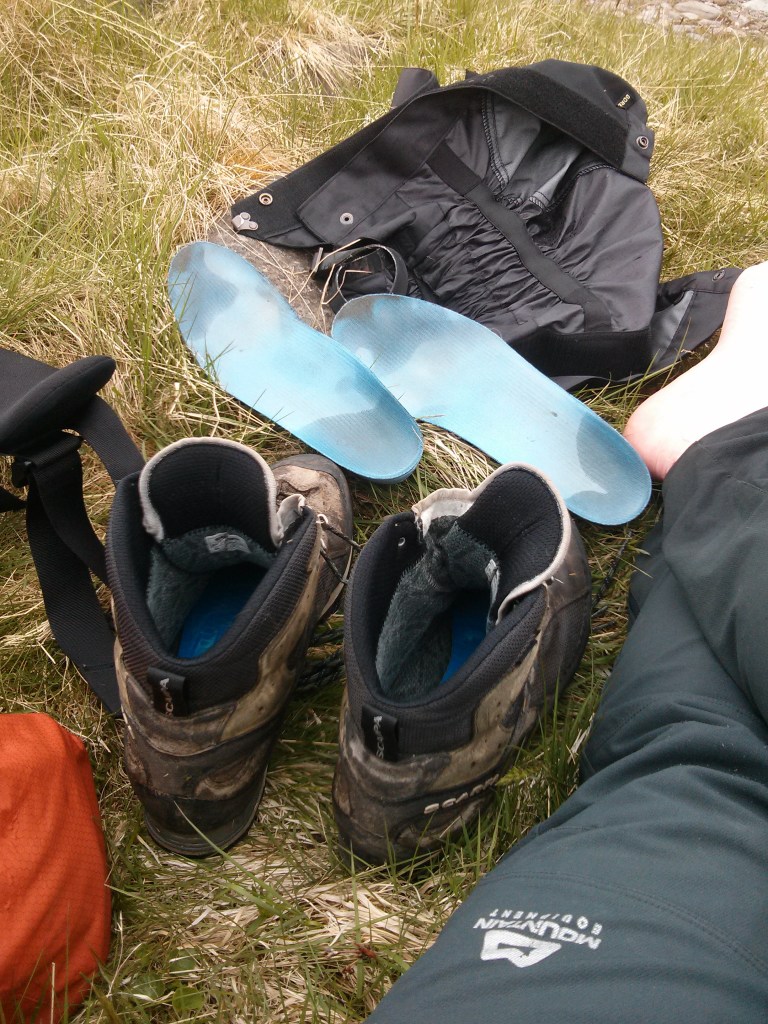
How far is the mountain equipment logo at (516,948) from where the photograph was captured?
73 cm

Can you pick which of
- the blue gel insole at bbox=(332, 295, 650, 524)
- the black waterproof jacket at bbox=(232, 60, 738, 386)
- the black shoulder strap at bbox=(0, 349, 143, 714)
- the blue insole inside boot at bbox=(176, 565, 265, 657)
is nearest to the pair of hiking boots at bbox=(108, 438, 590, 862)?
the blue insole inside boot at bbox=(176, 565, 265, 657)

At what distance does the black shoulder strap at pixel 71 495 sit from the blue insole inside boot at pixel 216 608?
0.14 meters

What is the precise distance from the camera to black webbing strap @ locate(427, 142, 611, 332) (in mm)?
1872

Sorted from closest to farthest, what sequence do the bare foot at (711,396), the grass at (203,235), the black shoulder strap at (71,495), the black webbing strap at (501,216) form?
the grass at (203,235)
the black shoulder strap at (71,495)
the bare foot at (711,396)
the black webbing strap at (501,216)

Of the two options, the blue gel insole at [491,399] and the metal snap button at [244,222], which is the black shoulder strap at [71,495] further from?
the metal snap button at [244,222]

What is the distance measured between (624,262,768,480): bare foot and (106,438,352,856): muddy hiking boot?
0.79 m

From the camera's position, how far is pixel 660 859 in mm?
811

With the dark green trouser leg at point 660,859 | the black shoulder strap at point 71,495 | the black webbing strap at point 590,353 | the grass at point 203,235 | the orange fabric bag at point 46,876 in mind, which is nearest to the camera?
the dark green trouser leg at point 660,859

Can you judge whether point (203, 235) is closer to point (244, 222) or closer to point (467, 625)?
point (244, 222)

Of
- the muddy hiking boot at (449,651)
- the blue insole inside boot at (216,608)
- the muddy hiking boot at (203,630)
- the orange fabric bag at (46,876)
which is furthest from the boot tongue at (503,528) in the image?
the orange fabric bag at (46,876)

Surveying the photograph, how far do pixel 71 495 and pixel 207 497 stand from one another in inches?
11.5

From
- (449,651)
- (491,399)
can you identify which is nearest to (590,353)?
(491,399)

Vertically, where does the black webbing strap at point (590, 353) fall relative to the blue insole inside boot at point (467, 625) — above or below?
above

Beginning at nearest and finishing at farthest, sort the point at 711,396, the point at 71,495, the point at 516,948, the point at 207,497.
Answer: the point at 516,948, the point at 207,497, the point at 71,495, the point at 711,396
